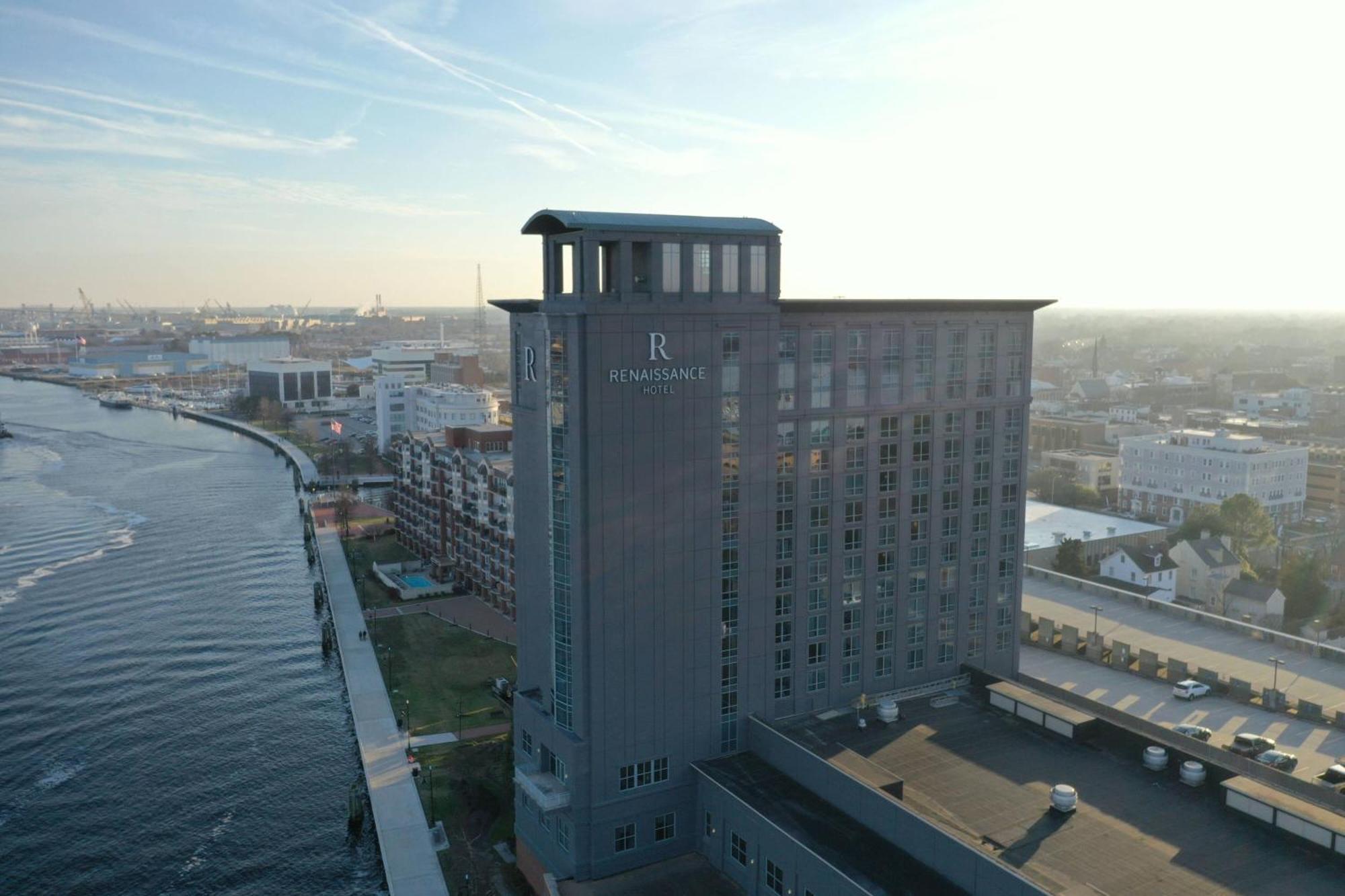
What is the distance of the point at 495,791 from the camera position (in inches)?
2247

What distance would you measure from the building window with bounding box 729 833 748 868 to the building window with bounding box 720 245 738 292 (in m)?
23.7

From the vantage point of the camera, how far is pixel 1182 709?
203ft

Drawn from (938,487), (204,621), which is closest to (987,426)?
(938,487)

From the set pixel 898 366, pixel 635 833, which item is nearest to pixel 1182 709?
pixel 898 366

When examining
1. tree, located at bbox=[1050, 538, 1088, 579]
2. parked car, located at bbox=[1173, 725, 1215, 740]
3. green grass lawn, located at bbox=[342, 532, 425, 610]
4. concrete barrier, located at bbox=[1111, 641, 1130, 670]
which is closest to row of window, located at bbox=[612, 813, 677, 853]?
parked car, located at bbox=[1173, 725, 1215, 740]

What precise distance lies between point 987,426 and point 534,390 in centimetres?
2472

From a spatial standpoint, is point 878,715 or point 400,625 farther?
point 400,625

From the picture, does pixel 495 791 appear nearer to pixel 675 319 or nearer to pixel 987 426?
pixel 675 319

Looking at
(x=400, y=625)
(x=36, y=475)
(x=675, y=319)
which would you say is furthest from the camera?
(x=36, y=475)

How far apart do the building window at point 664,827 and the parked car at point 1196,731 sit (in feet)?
102

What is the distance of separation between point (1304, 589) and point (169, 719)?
89199 millimetres

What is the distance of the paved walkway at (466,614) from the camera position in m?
85.0

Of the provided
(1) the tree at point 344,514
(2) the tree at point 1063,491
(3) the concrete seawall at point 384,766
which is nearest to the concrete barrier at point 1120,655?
(3) the concrete seawall at point 384,766

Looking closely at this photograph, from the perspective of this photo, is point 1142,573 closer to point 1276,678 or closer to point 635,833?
point 1276,678
